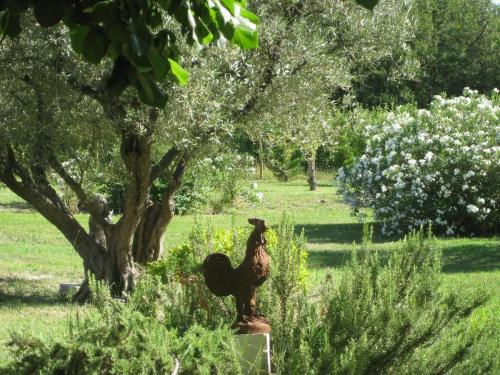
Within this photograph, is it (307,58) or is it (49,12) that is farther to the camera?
(307,58)

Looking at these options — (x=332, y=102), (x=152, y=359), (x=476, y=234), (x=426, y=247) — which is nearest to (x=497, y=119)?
(x=476, y=234)

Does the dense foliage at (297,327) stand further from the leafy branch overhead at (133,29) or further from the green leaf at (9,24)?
the green leaf at (9,24)

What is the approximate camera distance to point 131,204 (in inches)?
370

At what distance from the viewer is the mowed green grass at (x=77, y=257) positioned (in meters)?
8.06

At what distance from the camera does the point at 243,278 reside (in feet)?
15.9

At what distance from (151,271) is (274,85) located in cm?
209

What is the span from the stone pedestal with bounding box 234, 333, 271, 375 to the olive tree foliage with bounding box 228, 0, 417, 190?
4.32 m

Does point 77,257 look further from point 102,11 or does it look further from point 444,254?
point 102,11

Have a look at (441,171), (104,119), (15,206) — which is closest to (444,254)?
(441,171)

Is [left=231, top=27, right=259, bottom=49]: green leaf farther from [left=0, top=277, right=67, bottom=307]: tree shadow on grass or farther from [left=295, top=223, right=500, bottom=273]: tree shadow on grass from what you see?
[left=295, top=223, right=500, bottom=273]: tree shadow on grass

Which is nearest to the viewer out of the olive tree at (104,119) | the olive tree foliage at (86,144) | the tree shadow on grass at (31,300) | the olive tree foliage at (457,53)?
the olive tree at (104,119)

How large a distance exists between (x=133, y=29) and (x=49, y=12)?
1.09ft

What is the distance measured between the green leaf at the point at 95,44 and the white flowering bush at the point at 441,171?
1337cm

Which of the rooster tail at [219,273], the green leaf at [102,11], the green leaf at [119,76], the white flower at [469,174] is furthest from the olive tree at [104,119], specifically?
the white flower at [469,174]
